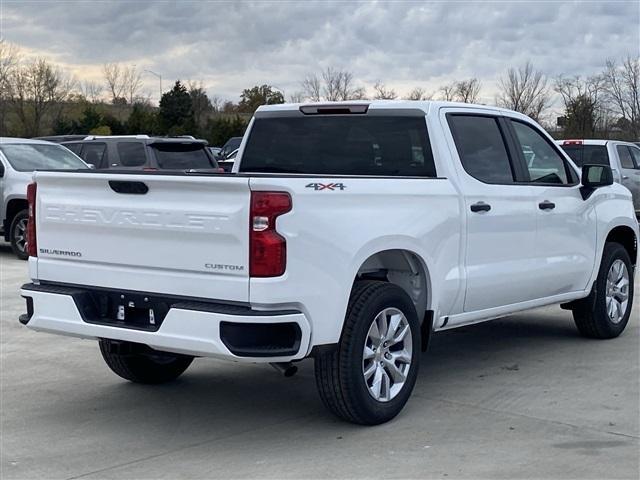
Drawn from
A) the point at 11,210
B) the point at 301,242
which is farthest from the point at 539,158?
the point at 11,210

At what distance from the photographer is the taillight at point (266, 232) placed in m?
5.27

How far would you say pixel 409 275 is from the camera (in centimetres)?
659

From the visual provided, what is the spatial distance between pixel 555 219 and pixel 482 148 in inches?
38.1

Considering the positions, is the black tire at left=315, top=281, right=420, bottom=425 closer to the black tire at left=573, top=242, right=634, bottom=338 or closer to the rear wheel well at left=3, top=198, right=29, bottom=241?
the black tire at left=573, top=242, right=634, bottom=338

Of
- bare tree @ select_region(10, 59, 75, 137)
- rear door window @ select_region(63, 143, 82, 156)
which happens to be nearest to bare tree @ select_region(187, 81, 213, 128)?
bare tree @ select_region(10, 59, 75, 137)

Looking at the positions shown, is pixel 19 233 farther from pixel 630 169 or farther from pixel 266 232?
pixel 630 169

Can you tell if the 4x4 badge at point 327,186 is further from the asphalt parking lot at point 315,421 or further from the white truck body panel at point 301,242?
the asphalt parking lot at point 315,421

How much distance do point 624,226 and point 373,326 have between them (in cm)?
A: 380

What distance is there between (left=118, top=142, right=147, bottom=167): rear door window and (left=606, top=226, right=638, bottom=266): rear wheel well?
988 centimetres

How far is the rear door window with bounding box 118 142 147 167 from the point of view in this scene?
17094 millimetres

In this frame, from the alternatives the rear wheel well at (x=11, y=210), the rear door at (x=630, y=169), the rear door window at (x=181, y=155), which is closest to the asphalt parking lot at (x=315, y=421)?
the rear wheel well at (x=11, y=210)

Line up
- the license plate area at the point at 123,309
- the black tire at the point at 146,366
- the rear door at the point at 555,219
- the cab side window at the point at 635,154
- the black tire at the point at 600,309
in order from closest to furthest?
1. the license plate area at the point at 123,309
2. the black tire at the point at 146,366
3. the rear door at the point at 555,219
4. the black tire at the point at 600,309
5. the cab side window at the point at 635,154

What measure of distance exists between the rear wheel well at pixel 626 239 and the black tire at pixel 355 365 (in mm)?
3607

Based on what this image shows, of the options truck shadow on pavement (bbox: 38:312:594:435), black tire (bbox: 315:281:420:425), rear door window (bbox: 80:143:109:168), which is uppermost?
rear door window (bbox: 80:143:109:168)
